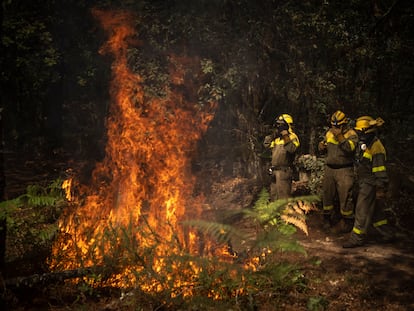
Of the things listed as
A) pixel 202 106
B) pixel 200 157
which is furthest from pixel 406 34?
pixel 200 157

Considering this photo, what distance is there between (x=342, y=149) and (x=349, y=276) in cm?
291

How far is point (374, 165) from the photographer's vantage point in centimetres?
678

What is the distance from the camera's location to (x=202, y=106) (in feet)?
40.0

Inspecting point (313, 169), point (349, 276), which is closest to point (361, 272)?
point (349, 276)

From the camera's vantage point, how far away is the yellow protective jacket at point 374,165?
6711 millimetres

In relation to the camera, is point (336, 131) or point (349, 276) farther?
point (336, 131)

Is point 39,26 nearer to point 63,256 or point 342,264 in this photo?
point 63,256

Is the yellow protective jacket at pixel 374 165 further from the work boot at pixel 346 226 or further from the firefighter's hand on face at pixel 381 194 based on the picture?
the firefighter's hand on face at pixel 381 194

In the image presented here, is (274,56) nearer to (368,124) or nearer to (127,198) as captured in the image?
(368,124)

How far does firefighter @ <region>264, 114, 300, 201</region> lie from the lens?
8305 millimetres

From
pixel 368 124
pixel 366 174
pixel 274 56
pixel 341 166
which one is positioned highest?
pixel 274 56

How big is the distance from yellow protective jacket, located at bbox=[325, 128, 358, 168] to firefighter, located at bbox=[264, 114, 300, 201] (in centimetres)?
86

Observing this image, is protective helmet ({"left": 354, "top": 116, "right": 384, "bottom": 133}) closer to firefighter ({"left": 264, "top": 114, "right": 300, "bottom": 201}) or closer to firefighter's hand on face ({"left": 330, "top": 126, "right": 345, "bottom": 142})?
firefighter's hand on face ({"left": 330, "top": 126, "right": 345, "bottom": 142})

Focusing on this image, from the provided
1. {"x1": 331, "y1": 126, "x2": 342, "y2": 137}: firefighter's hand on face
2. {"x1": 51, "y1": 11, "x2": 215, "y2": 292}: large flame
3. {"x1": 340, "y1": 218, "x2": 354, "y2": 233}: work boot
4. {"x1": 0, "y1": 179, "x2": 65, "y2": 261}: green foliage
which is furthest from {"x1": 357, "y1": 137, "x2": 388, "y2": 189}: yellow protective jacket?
{"x1": 0, "y1": 179, "x2": 65, "y2": 261}: green foliage
